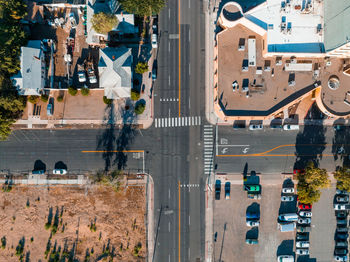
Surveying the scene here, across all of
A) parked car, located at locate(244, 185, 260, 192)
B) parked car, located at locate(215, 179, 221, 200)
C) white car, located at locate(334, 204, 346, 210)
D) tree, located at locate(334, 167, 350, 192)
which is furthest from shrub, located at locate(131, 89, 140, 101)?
white car, located at locate(334, 204, 346, 210)

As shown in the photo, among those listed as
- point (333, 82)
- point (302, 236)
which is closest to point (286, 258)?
point (302, 236)

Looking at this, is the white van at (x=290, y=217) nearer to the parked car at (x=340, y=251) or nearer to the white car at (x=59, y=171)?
the parked car at (x=340, y=251)

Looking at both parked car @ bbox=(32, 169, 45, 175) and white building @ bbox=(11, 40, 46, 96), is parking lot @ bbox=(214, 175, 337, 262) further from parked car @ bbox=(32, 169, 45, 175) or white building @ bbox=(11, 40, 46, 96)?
white building @ bbox=(11, 40, 46, 96)

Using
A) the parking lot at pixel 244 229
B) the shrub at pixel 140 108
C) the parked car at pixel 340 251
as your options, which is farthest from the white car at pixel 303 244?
the shrub at pixel 140 108

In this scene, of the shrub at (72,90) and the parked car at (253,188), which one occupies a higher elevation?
the shrub at (72,90)

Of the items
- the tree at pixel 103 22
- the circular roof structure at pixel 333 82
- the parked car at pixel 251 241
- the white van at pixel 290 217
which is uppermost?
the tree at pixel 103 22

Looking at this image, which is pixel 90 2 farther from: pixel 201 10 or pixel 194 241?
pixel 194 241
